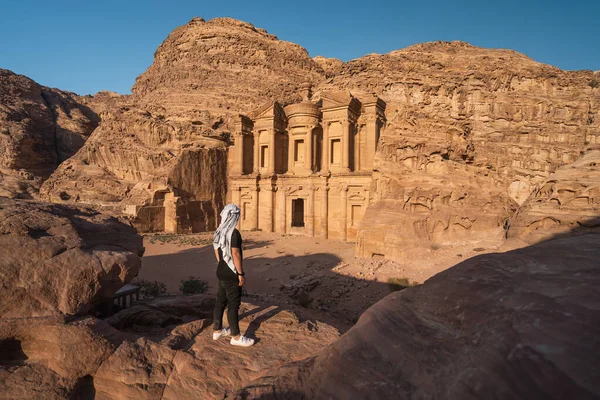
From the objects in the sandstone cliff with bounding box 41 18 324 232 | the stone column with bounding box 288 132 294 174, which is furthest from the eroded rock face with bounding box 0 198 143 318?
the stone column with bounding box 288 132 294 174

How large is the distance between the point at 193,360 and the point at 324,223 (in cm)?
1920

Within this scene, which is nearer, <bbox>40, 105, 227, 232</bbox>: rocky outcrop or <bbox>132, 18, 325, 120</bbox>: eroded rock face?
<bbox>40, 105, 227, 232</bbox>: rocky outcrop

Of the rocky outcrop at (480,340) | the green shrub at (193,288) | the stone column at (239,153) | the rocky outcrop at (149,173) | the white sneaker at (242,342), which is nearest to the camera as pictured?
the rocky outcrop at (480,340)

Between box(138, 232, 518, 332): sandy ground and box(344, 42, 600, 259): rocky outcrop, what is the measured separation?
727 millimetres

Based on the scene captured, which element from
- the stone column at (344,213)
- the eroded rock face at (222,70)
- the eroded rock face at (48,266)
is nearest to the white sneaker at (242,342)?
the eroded rock face at (48,266)

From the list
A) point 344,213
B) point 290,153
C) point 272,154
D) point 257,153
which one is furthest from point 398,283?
point 257,153

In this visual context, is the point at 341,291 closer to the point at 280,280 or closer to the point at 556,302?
the point at 280,280

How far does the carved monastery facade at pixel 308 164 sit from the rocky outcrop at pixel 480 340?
60.0 ft

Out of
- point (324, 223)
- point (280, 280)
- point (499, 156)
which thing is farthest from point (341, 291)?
point (499, 156)

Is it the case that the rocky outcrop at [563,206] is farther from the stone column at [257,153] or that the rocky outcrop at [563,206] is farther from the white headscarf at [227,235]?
the stone column at [257,153]

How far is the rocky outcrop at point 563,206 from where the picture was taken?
678 centimetres

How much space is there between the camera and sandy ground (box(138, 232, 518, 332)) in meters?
9.91

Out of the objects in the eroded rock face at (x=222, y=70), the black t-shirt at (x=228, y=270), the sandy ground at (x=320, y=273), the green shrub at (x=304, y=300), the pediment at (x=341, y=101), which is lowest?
the green shrub at (x=304, y=300)

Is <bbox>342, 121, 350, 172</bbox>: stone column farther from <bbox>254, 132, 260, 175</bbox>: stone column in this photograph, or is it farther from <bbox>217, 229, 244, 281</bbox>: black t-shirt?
<bbox>217, 229, 244, 281</bbox>: black t-shirt
